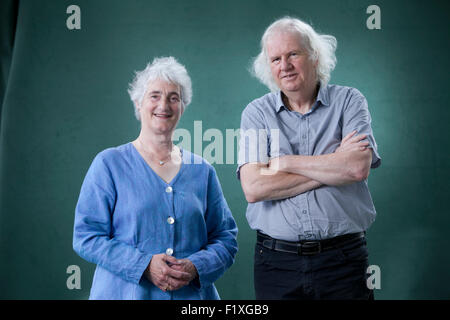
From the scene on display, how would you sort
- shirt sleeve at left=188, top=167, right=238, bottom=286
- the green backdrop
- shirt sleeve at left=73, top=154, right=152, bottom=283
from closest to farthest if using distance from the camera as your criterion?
shirt sleeve at left=73, top=154, right=152, bottom=283, shirt sleeve at left=188, top=167, right=238, bottom=286, the green backdrop

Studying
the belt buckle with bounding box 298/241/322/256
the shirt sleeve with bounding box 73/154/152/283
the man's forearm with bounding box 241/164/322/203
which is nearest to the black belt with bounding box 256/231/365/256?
the belt buckle with bounding box 298/241/322/256

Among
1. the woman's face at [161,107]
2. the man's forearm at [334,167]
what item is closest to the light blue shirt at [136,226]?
the woman's face at [161,107]

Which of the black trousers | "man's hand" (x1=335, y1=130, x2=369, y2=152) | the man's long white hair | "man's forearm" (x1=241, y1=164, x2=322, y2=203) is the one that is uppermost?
the man's long white hair

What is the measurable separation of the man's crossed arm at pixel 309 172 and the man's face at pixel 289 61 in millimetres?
271

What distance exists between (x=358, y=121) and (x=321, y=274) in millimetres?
547

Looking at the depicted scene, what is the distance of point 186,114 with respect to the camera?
1826 mm

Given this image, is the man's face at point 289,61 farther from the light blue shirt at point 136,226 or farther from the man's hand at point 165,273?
the man's hand at point 165,273

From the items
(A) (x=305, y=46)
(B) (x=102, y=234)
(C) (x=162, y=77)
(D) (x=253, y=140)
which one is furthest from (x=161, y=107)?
(A) (x=305, y=46)

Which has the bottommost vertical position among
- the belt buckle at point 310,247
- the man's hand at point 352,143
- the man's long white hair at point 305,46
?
the belt buckle at point 310,247

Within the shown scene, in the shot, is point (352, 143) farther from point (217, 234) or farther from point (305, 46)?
point (217, 234)

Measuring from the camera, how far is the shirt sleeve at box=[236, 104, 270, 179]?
139cm

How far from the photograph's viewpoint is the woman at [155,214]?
1265 mm

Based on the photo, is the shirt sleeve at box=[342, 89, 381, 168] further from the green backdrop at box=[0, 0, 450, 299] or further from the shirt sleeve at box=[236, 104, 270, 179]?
the green backdrop at box=[0, 0, 450, 299]

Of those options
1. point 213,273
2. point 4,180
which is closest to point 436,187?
point 213,273
